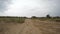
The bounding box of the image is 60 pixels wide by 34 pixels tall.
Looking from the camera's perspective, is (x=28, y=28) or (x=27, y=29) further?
(x=28, y=28)

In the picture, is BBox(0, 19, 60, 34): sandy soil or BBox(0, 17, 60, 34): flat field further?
BBox(0, 17, 60, 34): flat field

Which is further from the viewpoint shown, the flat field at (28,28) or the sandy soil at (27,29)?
the flat field at (28,28)
